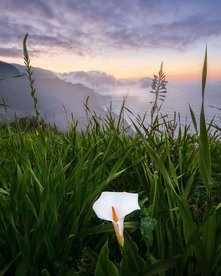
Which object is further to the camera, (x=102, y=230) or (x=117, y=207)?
(x=102, y=230)

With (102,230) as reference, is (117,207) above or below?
above

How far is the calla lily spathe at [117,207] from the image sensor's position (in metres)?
Result: 0.90

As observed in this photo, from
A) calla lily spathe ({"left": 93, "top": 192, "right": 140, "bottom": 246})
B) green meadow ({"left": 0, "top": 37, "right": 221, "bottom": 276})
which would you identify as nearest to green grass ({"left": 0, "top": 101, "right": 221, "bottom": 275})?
green meadow ({"left": 0, "top": 37, "right": 221, "bottom": 276})

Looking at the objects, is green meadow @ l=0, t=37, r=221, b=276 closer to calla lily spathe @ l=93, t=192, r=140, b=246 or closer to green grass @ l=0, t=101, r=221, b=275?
green grass @ l=0, t=101, r=221, b=275

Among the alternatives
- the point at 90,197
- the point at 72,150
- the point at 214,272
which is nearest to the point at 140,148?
the point at 72,150

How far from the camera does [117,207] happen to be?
0.94m

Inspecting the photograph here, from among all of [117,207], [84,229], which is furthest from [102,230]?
[117,207]

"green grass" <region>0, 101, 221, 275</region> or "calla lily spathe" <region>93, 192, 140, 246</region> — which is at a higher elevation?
"calla lily spathe" <region>93, 192, 140, 246</region>

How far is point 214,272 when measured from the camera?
4.13ft

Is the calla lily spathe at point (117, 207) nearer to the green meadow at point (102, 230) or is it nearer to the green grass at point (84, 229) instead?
the green meadow at point (102, 230)

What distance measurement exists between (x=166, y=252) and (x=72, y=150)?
1519 mm

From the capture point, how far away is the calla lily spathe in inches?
35.5

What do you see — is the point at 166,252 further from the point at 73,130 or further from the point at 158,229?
the point at 73,130

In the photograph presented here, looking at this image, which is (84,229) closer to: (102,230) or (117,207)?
(102,230)
